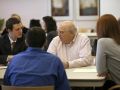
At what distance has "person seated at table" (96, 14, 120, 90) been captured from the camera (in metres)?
3.24

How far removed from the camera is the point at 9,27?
14.2 feet

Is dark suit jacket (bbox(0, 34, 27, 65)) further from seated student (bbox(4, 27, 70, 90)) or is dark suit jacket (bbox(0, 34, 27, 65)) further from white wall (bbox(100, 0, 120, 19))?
white wall (bbox(100, 0, 120, 19))

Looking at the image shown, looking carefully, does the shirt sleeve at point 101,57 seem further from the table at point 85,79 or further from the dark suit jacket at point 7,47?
the dark suit jacket at point 7,47

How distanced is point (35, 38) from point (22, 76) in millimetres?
342

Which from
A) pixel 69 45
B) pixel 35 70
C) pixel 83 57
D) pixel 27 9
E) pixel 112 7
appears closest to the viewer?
pixel 35 70

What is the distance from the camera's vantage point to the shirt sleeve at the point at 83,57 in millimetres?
3686

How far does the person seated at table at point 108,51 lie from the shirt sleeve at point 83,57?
441 mm

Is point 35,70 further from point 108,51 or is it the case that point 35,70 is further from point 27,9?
point 27,9

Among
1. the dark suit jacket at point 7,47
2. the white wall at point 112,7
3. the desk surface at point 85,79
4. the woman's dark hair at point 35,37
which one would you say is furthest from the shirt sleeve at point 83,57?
the white wall at point 112,7

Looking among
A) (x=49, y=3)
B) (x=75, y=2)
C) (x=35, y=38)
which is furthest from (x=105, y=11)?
(x=35, y=38)

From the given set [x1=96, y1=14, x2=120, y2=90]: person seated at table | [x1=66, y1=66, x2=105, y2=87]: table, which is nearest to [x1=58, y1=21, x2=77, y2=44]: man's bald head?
[x1=96, y1=14, x2=120, y2=90]: person seated at table

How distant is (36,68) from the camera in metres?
2.58

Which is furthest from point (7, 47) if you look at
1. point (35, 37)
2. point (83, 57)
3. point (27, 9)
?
point (27, 9)

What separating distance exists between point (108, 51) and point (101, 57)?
3.9 inches
